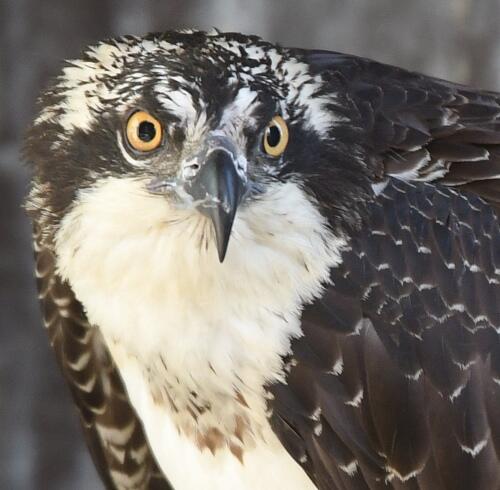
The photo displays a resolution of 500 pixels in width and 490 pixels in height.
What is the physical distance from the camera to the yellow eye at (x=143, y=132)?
2.53 metres

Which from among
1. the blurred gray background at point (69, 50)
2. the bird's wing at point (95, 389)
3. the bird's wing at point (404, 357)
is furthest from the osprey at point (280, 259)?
the blurred gray background at point (69, 50)

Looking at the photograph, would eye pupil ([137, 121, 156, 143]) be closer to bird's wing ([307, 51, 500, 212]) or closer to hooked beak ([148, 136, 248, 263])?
hooked beak ([148, 136, 248, 263])

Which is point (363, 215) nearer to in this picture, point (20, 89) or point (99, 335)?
point (99, 335)

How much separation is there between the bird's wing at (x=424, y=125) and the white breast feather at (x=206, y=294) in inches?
13.1

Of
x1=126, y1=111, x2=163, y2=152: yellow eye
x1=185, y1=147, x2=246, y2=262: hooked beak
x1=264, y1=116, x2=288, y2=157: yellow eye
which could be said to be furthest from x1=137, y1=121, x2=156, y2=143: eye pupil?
x1=264, y1=116, x2=288, y2=157: yellow eye

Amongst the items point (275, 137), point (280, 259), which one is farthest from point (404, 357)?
point (275, 137)

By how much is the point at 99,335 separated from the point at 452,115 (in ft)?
3.77

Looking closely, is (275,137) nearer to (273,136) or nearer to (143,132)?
(273,136)

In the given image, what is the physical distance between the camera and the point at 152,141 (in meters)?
2.54

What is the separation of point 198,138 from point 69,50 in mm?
2079

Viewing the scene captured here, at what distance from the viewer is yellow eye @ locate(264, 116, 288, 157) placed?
2.59m

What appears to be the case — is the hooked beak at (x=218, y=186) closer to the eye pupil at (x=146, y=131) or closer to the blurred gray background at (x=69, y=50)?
the eye pupil at (x=146, y=131)

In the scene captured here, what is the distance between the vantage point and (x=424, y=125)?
2984 mm

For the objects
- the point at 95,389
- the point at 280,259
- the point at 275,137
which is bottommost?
the point at 95,389
